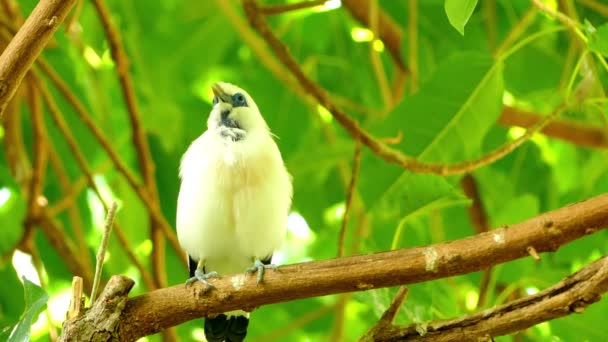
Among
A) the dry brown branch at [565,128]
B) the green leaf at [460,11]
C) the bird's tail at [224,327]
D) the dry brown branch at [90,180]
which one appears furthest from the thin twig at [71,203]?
the green leaf at [460,11]

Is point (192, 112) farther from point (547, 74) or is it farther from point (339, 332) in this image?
point (547, 74)

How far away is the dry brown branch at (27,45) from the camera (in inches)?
84.8

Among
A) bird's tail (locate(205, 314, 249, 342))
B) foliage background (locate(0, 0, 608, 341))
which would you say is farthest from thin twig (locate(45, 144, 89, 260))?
bird's tail (locate(205, 314, 249, 342))

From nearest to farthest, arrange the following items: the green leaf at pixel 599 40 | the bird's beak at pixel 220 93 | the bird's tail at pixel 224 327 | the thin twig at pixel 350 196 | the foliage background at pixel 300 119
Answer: the green leaf at pixel 599 40
the thin twig at pixel 350 196
the bird's tail at pixel 224 327
the bird's beak at pixel 220 93
the foliage background at pixel 300 119

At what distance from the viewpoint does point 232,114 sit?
3453mm

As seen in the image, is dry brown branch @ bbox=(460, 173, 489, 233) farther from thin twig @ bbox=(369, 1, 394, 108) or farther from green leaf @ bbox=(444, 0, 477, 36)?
green leaf @ bbox=(444, 0, 477, 36)

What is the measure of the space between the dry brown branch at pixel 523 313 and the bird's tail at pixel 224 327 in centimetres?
111

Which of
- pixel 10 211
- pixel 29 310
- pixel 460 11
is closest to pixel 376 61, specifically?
pixel 10 211

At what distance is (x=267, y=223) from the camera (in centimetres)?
316

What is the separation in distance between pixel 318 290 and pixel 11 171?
239cm

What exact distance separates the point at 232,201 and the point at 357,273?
97 cm

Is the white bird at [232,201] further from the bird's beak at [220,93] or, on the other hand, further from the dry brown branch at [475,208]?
the dry brown branch at [475,208]

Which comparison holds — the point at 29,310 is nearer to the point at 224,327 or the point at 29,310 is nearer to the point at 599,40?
the point at 224,327

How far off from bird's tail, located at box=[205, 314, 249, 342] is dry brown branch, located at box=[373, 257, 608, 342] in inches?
43.8
